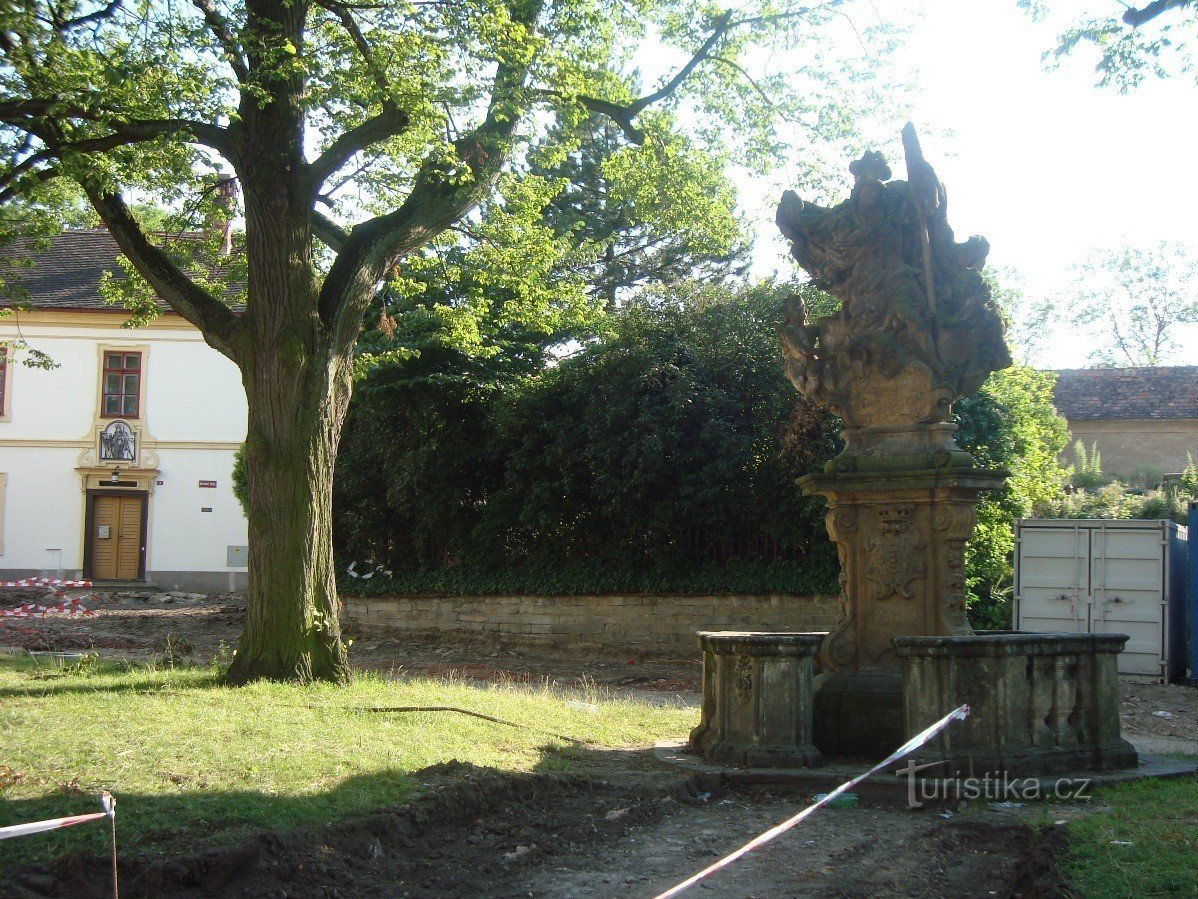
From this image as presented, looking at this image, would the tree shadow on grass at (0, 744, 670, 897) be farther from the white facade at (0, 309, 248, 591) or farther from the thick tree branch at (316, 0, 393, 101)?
Result: the white facade at (0, 309, 248, 591)

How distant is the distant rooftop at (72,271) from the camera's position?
33.3 meters

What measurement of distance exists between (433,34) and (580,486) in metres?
9.65

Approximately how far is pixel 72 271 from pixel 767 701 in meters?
32.8

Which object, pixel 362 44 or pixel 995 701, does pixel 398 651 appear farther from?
pixel 995 701

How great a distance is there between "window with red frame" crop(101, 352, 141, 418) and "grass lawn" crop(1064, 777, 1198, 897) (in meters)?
30.9

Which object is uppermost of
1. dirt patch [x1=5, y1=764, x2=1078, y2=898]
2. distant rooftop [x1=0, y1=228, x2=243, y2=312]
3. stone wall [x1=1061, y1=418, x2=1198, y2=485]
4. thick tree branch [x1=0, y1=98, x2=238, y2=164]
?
distant rooftop [x1=0, y1=228, x2=243, y2=312]

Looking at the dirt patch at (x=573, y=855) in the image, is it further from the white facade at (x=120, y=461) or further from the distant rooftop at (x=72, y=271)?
the distant rooftop at (x=72, y=271)

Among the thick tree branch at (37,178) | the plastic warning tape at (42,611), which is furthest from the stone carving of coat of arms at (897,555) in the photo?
the plastic warning tape at (42,611)

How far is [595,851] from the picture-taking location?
20.9ft

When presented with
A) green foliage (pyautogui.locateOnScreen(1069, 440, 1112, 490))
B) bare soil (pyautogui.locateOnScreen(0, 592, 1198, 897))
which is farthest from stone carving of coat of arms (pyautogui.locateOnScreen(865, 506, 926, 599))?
green foliage (pyautogui.locateOnScreen(1069, 440, 1112, 490))

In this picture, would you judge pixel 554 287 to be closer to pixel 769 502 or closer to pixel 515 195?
pixel 515 195

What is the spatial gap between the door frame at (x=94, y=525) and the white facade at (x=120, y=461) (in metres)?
0.03

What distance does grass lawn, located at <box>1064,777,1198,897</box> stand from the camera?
498 cm

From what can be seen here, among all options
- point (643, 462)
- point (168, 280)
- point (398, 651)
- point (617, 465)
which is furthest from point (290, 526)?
point (398, 651)
